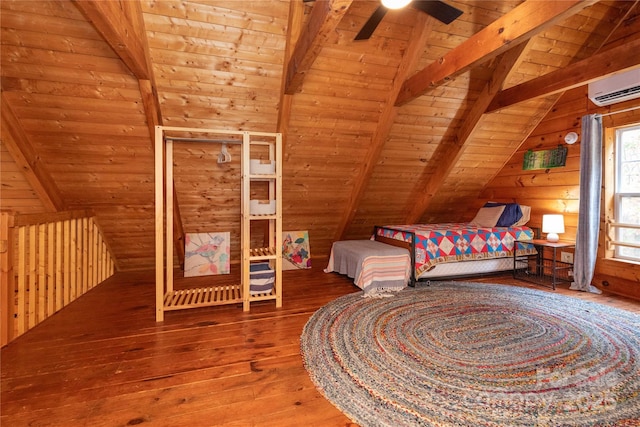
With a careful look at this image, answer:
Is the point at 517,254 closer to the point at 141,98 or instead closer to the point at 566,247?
the point at 566,247

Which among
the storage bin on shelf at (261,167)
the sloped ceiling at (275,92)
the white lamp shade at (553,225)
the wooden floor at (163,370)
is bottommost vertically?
the wooden floor at (163,370)

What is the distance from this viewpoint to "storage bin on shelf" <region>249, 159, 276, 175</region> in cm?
288

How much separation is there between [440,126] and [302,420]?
140 inches

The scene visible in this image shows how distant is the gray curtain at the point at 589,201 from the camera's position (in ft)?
10.9

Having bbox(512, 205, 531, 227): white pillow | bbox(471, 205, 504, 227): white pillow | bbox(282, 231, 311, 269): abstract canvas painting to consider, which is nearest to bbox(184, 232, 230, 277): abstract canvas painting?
bbox(282, 231, 311, 269): abstract canvas painting

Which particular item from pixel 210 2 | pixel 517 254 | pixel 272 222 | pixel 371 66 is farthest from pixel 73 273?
pixel 517 254

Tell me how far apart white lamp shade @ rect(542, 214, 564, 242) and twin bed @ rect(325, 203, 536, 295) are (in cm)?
34

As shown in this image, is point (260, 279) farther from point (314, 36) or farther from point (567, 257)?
point (567, 257)

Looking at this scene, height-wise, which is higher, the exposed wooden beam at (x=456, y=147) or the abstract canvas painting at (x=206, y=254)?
the exposed wooden beam at (x=456, y=147)

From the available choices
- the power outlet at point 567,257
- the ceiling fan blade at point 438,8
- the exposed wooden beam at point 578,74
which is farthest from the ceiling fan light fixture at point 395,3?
the power outlet at point 567,257

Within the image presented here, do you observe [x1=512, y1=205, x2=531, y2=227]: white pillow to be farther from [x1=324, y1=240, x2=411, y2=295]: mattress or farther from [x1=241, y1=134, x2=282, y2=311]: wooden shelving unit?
[x1=241, y1=134, x2=282, y2=311]: wooden shelving unit

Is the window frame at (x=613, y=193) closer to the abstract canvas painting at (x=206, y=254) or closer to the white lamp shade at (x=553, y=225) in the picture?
the white lamp shade at (x=553, y=225)

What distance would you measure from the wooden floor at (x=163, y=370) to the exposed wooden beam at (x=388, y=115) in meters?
1.78

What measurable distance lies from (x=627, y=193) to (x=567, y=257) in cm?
95
